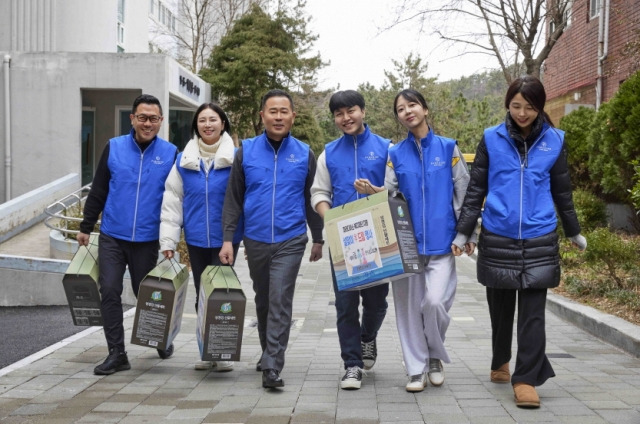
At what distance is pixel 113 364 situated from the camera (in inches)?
261

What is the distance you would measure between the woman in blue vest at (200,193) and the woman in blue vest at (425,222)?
50.3 inches

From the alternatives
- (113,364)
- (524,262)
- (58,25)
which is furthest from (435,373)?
(58,25)

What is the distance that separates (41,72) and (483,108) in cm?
3387

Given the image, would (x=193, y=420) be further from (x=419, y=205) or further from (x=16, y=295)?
(x=16, y=295)

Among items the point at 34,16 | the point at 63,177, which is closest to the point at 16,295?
the point at 63,177

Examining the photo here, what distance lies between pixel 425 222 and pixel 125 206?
88.5 inches

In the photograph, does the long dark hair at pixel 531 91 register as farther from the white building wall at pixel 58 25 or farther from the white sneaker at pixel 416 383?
the white building wall at pixel 58 25

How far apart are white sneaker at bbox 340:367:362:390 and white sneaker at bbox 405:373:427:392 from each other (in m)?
0.33

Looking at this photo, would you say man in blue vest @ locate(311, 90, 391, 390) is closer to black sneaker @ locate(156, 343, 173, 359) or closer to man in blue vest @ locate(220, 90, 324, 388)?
man in blue vest @ locate(220, 90, 324, 388)

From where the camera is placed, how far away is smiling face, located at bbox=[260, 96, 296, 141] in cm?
624

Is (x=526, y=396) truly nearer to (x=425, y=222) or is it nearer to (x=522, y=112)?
(x=425, y=222)

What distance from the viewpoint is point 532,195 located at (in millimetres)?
5555

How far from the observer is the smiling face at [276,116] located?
20.5ft

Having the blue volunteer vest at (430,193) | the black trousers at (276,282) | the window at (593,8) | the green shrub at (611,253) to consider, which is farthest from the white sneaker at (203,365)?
the window at (593,8)
